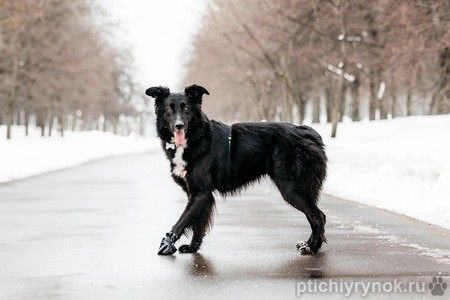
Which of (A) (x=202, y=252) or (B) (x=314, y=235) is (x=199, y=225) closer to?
(A) (x=202, y=252)

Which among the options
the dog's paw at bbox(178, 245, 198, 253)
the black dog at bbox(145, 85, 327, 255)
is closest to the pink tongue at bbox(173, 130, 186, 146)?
the black dog at bbox(145, 85, 327, 255)

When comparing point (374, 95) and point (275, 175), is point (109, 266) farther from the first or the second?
point (374, 95)

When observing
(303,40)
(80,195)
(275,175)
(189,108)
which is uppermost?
(303,40)

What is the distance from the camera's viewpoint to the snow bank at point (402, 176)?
13.8m

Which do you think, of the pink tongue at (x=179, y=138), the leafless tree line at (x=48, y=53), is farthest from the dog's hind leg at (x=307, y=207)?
the leafless tree line at (x=48, y=53)

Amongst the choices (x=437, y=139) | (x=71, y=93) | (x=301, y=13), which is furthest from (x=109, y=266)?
(x=71, y=93)

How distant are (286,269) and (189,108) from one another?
86.1 inches

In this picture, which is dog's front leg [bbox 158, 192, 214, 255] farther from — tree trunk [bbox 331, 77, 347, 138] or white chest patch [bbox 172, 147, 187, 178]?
tree trunk [bbox 331, 77, 347, 138]

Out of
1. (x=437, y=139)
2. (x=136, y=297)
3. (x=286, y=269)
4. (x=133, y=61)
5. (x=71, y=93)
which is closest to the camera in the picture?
(x=136, y=297)

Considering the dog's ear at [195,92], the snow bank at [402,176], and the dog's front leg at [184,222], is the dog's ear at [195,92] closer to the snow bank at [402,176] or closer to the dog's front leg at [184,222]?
the dog's front leg at [184,222]

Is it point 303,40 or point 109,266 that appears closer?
point 109,266

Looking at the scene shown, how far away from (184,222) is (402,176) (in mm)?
9081

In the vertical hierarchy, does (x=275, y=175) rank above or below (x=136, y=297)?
above

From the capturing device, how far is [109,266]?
8148 mm
